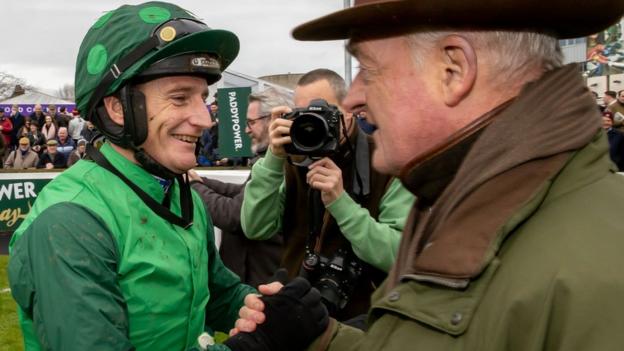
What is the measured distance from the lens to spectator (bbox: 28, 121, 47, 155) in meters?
17.5

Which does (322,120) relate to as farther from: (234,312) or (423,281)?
(423,281)

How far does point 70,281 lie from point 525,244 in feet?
3.73

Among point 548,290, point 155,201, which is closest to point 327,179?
point 155,201

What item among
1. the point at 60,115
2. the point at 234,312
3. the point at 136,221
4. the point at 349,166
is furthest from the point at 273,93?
the point at 60,115

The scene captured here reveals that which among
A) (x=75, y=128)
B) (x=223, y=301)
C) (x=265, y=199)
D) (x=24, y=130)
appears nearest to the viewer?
(x=223, y=301)

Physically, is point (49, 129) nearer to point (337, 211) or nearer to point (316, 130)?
point (316, 130)

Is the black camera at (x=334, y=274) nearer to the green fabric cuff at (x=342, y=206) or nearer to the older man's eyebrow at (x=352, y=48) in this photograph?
the green fabric cuff at (x=342, y=206)

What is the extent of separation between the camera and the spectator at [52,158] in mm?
16234

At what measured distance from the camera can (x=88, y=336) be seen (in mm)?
1663

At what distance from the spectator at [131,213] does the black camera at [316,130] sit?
645 millimetres

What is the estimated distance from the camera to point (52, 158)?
16.3 meters

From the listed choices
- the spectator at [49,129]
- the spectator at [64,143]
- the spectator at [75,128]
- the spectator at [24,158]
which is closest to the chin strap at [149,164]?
the spectator at [24,158]

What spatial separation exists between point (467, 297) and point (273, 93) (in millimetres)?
3235

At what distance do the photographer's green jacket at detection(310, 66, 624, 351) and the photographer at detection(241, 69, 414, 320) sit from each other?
4.69 ft
